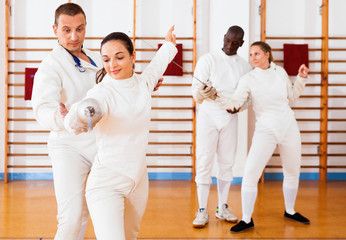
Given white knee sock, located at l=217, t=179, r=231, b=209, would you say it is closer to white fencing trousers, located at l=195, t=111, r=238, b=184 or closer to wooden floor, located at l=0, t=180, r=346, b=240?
white fencing trousers, located at l=195, t=111, r=238, b=184

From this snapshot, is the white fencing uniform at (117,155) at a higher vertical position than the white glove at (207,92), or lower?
lower

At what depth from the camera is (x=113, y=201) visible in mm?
1651

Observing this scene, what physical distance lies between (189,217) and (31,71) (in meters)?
2.92

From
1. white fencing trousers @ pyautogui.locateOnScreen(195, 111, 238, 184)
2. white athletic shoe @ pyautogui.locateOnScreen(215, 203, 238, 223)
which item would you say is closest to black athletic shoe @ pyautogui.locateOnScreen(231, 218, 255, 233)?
white athletic shoe @ pyautogui.locateOnScreen(215, 203, 238, 223)

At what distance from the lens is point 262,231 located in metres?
3.11

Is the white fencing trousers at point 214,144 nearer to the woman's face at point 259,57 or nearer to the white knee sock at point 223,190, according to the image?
the white knee sock at point 223,190

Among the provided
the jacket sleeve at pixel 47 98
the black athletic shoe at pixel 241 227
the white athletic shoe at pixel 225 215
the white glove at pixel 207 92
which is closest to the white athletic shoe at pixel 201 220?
the white athletic shoe at pixel 225 215

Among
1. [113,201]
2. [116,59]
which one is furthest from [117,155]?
[116,59]

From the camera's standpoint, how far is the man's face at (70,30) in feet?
6.40

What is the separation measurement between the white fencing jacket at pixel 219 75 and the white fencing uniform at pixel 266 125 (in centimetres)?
17

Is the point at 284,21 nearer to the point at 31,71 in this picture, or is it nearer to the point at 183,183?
the point at 183,183

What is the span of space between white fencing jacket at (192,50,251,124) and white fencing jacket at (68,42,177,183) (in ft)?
5.40

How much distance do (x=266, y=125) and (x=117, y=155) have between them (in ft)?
5.74

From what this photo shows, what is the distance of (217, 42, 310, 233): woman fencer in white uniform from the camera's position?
3.10 m
